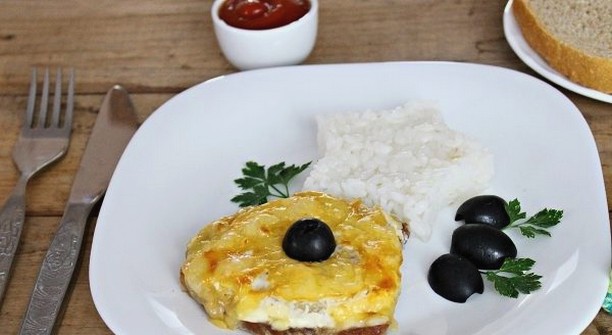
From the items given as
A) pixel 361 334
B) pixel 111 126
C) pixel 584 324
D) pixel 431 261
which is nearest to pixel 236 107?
pixel 111 126

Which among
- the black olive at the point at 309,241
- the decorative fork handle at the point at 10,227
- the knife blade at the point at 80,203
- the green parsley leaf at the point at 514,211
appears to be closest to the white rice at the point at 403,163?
the green parsley leaf at the point at 514,211

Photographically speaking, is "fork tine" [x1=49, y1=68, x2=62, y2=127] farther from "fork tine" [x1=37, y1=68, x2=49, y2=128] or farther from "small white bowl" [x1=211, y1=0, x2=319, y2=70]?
"small white bowl" [x1=211, y1=0, x2=319, y2=70]

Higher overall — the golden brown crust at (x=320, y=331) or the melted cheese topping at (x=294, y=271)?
the melted cheese topping at (x=294, y=271)

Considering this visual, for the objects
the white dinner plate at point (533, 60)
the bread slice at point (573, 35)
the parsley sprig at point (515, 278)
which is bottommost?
the white dinner plate at point (533, 60)

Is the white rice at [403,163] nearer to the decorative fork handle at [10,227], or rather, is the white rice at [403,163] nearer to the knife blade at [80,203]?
the knife blade at [80,203]

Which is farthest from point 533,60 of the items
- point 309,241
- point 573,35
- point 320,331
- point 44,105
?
point 44,105

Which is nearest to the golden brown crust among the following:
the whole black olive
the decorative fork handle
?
the whole black olive

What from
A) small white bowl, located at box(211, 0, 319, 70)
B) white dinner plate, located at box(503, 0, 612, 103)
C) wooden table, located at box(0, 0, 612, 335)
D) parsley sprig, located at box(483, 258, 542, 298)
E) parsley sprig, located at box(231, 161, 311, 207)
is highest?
parsley sprig, located at box(483, 258, 542, 298)
